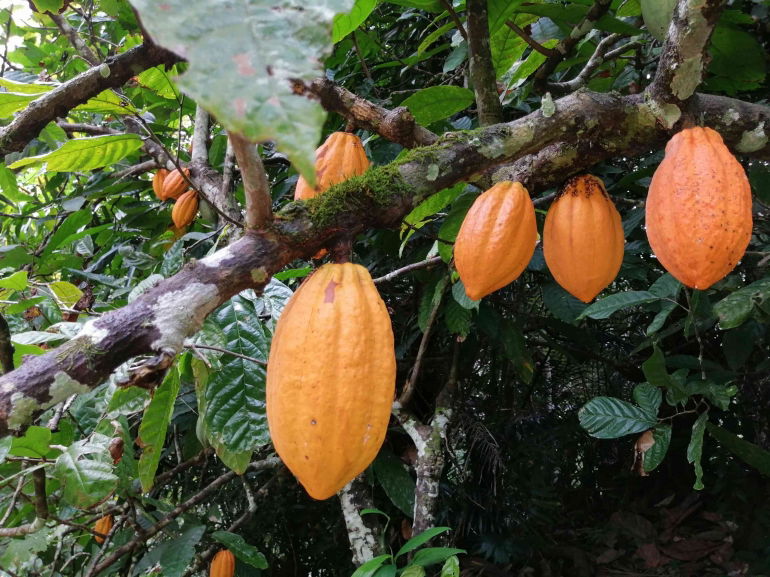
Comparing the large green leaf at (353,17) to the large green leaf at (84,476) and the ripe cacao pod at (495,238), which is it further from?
the large green leaf at (84,476)

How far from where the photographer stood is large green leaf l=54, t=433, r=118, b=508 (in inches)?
45.4

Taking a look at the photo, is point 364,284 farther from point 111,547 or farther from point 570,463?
point 570,463

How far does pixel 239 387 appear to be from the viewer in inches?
45.9

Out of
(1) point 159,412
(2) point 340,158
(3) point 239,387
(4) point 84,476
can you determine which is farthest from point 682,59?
(4) point 84,476

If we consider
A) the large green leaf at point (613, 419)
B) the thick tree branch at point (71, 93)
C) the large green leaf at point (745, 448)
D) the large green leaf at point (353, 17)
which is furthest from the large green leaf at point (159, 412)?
the large green leaf at point (745, 448)

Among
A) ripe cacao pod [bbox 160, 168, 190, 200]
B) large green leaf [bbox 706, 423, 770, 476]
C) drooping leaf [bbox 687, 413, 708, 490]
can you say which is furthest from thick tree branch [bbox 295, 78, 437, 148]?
ripe cacao pod [bbox 160, 168, 190, 200]

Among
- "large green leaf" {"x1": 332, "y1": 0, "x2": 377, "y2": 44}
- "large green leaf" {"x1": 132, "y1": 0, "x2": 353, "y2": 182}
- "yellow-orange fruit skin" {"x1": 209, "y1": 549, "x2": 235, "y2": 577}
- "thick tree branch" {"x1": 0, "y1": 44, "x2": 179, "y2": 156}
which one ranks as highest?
"large green leaf" {"x1": 132, "y1": 0, "x2": 353, "y2": 182}

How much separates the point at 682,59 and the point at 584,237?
0.98 feet

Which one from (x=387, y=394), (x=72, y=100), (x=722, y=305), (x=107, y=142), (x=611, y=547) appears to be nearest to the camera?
(x=387, y=394)

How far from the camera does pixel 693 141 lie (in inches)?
34.6

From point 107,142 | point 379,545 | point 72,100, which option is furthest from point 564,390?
point 72,100

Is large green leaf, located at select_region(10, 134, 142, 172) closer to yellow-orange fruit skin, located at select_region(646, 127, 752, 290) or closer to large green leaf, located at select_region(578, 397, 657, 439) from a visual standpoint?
yellow-orange fruit skin, located at select_region(646, 127, 752, 290)

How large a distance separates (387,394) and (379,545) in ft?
4.12

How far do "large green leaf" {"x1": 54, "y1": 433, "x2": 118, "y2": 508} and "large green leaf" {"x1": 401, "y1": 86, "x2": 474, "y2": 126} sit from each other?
1.01 meters
